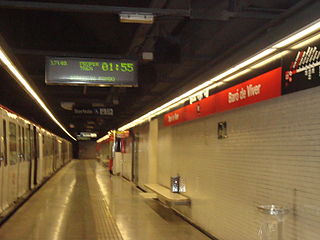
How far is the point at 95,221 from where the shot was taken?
8.80m

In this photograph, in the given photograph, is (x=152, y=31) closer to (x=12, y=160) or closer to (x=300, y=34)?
(x=300, y=34)

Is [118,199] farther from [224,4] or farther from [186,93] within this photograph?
[224,4]

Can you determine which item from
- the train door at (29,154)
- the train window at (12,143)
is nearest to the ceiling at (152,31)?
the train window at (12,143)

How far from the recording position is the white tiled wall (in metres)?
4.20

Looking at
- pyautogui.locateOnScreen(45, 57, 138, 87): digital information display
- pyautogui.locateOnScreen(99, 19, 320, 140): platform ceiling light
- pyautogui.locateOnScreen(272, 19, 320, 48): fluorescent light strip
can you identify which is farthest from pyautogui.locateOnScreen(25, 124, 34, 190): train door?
pyautogui.locateOnScreen(272, 19, 320, 48): fluorescent light strip

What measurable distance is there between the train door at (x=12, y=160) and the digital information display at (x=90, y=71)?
9.10 ft

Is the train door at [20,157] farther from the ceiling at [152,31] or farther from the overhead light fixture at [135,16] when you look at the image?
the overhead light fixture at [135,16]

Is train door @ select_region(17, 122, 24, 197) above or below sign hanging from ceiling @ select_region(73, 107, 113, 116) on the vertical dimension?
below

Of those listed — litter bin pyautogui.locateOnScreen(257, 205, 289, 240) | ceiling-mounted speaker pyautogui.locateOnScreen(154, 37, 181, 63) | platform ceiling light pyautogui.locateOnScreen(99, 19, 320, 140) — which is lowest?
litter bin pyautogui.locateOnScreen(257, 205, 289, 240)

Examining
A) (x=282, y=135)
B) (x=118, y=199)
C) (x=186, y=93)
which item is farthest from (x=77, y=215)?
(x=282, y=135)

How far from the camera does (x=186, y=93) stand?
26.7 feet

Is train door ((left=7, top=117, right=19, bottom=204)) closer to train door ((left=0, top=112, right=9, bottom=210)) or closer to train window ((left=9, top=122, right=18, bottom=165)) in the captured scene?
train window ((left=9, top=122, right=18, bottom=165))

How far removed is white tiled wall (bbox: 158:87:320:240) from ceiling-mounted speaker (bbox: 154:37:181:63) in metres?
1.25

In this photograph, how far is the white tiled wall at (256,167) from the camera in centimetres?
420
